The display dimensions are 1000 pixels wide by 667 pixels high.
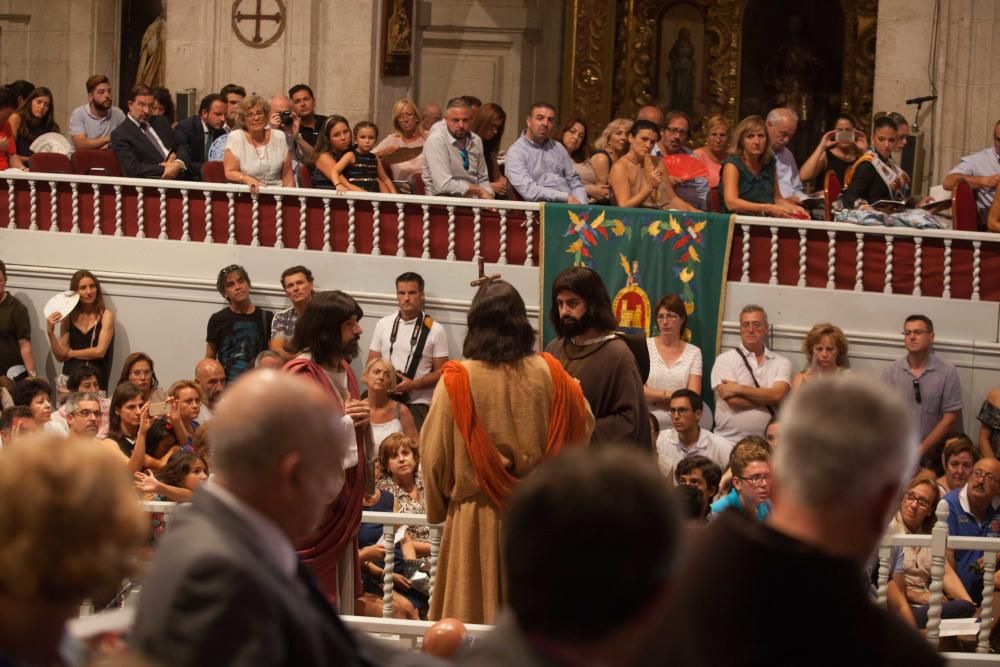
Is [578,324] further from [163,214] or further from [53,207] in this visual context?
[53,207]

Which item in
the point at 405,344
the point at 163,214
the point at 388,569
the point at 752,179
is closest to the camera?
the point at 388,569

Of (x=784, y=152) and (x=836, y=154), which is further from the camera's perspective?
(x=836, y=154)

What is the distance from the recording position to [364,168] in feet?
40.9

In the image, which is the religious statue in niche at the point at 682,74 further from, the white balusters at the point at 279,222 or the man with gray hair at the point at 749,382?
the man with gray hair at the point at 749,382

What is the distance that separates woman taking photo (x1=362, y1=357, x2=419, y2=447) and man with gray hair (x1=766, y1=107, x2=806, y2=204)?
358cm

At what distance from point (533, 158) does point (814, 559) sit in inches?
375

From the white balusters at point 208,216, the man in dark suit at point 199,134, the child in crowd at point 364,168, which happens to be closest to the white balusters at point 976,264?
the child in crowd at point 364,168

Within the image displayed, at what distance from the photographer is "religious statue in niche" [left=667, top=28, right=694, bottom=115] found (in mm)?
18672

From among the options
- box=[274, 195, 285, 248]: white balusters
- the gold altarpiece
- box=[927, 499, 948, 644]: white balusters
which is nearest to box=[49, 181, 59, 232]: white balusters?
box=[274, 195, 285, 248]: white balusters

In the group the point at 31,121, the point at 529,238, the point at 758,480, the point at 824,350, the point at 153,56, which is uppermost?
the point at 153,56

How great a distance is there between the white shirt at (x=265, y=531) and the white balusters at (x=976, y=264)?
362 inches

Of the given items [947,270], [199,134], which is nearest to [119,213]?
[199,134]

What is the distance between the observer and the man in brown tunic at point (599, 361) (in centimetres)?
617

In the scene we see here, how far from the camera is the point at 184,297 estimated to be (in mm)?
12648
